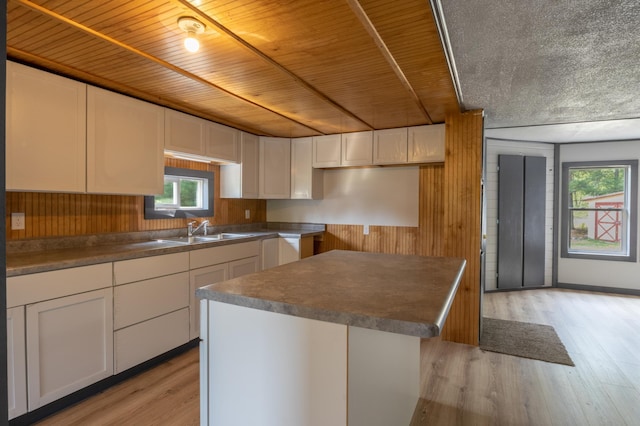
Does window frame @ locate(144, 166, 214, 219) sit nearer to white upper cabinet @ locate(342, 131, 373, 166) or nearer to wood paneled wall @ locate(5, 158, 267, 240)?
wood paneled wall @ locate(5, 158, 267, 240)

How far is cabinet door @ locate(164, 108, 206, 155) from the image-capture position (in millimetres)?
2969

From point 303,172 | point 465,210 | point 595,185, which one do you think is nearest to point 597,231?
point 595,185

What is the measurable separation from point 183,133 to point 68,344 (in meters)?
1.88

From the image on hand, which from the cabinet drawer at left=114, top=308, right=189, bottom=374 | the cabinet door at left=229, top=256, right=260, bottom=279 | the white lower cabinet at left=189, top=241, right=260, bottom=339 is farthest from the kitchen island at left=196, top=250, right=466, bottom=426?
the cabinet door at left=229, top=256, right=260, bottom=279

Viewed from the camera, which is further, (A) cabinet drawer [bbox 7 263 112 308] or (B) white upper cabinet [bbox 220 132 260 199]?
(B) white upper cabinet [bbox 220 132 260 199]

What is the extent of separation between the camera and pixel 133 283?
7.95 ft

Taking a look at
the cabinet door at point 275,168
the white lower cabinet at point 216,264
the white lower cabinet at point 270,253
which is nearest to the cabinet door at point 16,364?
the white lower cabinet at point 216,264

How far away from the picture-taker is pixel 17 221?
2254 millimetres

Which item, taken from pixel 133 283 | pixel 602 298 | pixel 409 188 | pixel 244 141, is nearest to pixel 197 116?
pixel 244 141

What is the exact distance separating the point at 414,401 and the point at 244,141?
308 cm

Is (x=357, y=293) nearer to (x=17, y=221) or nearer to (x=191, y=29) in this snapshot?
(x=191, y=29)

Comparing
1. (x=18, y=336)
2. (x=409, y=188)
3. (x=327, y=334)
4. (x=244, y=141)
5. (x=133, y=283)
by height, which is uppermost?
(x=244, y=141)

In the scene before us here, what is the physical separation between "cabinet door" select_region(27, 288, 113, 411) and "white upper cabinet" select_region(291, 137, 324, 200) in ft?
8.17

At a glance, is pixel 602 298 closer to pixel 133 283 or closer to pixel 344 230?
pixel 344 230
